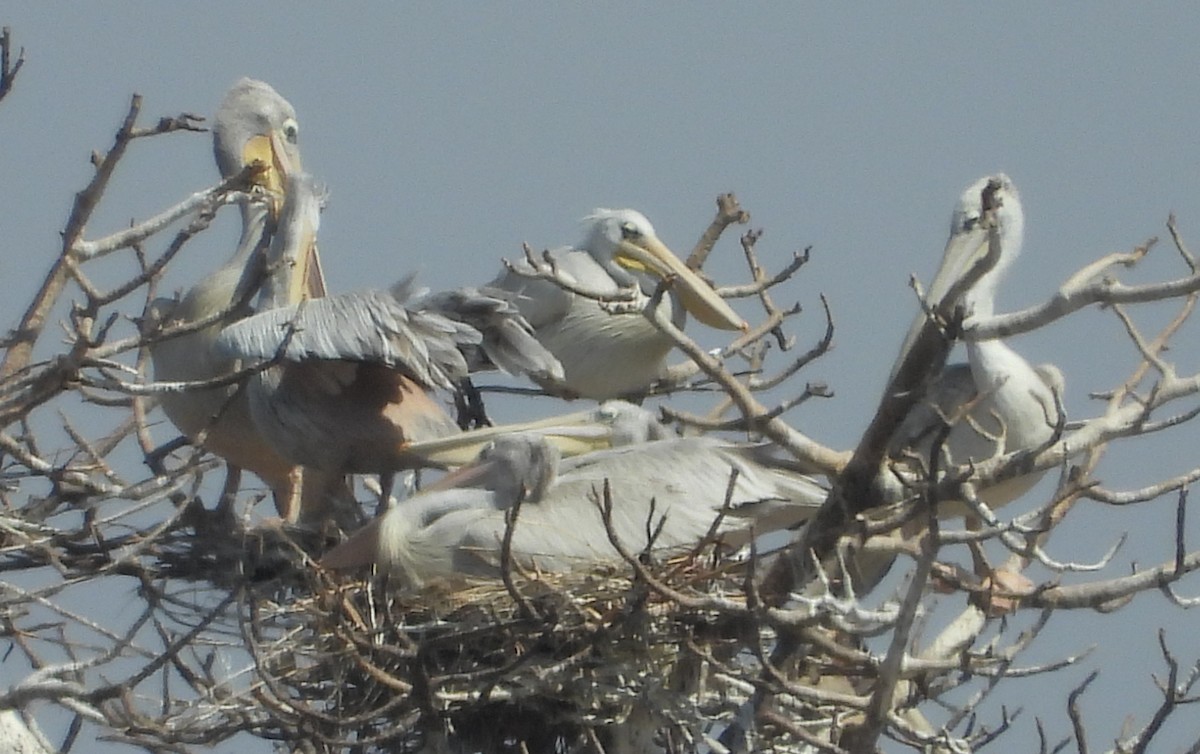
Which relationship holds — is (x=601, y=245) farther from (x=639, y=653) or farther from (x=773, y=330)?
(x=639, y=653)

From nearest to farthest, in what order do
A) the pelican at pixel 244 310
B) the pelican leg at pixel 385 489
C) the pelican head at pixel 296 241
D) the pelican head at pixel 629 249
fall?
the pelican leg at pixel 385 489 < the pelican at pixel 244 310 < the pelican head at pixel 296 241 < the pelican head at pixel 629 249

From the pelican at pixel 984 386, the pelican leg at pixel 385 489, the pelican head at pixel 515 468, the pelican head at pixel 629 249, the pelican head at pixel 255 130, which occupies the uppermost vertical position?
the pelican head at pixel 255 130

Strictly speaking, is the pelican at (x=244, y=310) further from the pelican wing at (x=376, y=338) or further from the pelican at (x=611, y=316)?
the pelican at (x=611, y=316)

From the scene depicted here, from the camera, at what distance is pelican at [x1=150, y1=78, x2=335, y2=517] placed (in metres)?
8.34

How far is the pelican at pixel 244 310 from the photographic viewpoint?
8.34 meters

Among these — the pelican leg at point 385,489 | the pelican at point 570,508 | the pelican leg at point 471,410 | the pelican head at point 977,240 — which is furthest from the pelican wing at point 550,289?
the pelican at point 570,508

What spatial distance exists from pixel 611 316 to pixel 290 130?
5.62 feet

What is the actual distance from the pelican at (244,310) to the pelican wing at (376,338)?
21 centimetres

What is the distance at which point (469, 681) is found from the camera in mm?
6332

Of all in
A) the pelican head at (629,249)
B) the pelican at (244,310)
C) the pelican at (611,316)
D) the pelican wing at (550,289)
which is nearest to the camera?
the pelican at (244,310)

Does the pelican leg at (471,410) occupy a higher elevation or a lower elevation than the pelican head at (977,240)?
lower

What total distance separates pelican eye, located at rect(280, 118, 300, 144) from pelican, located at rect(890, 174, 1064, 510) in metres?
3.12

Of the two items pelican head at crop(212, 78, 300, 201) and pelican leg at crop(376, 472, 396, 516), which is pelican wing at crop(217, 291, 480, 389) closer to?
pelican leg at crop(376, 472, 396, 516)

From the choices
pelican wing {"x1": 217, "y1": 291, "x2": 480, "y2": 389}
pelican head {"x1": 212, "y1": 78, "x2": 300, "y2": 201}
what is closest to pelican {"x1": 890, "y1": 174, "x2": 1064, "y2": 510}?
pelican wing {"x1": 217, "y1": 291, "x2": 480, "y2": 389}
